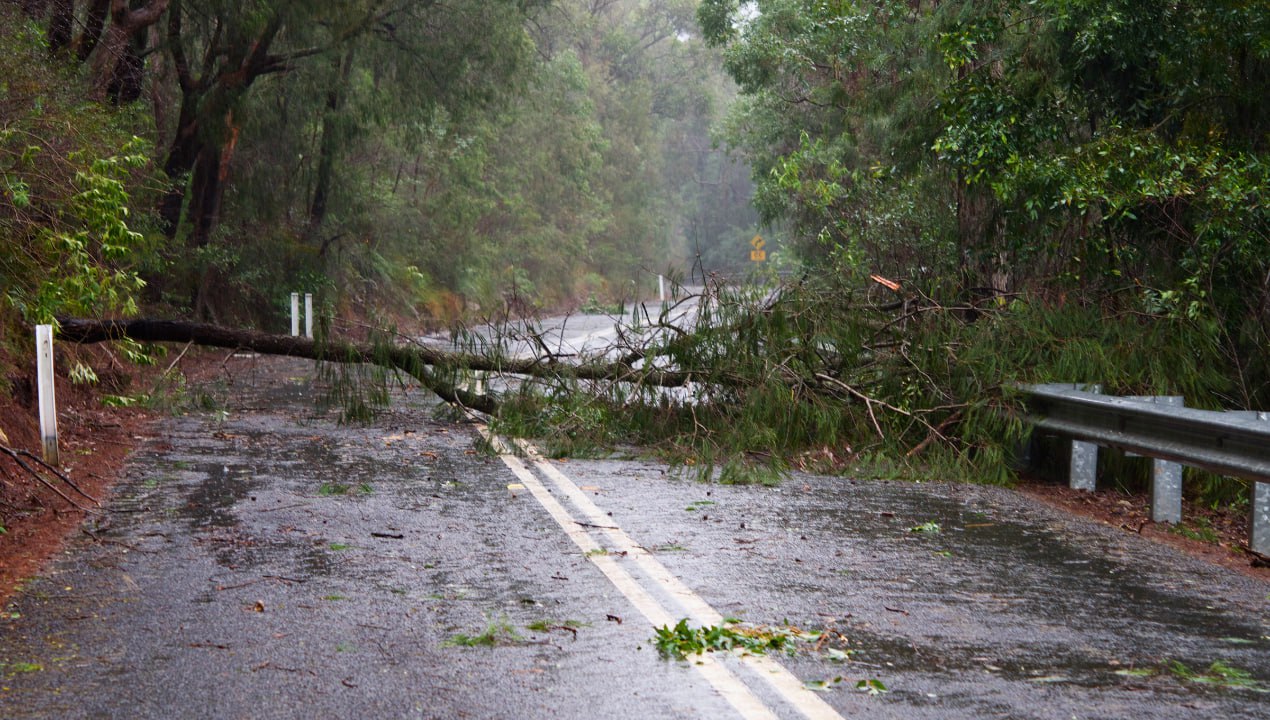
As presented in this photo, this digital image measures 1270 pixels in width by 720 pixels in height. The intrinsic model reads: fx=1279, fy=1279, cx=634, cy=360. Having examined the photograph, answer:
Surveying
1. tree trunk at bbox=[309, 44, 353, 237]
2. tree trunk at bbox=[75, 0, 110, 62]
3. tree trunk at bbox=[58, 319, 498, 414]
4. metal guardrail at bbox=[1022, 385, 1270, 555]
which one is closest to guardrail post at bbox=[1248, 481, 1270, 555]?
metal guardrail at bbox=[1022, 385, 1270, 555]

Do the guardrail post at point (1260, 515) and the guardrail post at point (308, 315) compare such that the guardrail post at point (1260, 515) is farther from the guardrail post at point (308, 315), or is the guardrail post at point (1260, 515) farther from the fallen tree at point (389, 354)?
the guardrail post at point (308, 315)

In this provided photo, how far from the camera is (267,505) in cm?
913

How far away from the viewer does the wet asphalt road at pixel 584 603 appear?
16.0 ft

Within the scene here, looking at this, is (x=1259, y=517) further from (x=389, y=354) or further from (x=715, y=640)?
(x=389, y=354)

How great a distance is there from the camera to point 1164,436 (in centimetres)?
876

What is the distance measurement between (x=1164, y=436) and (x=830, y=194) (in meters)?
18.1

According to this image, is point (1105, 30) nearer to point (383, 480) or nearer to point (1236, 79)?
point (1236, 79)

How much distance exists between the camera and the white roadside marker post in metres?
9.86

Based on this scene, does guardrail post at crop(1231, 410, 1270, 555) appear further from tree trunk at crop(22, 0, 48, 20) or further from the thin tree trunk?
the thin tree trunk

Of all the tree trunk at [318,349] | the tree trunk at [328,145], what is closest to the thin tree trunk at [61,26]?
the tree trunk at [318,349]

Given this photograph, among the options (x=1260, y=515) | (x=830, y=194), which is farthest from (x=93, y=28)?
(x=1260, y=515)

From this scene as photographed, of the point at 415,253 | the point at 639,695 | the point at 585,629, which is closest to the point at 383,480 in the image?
the point at 585,629

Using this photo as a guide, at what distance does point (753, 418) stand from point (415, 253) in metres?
30.7

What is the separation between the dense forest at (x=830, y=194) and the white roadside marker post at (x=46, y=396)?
325 millimetres
